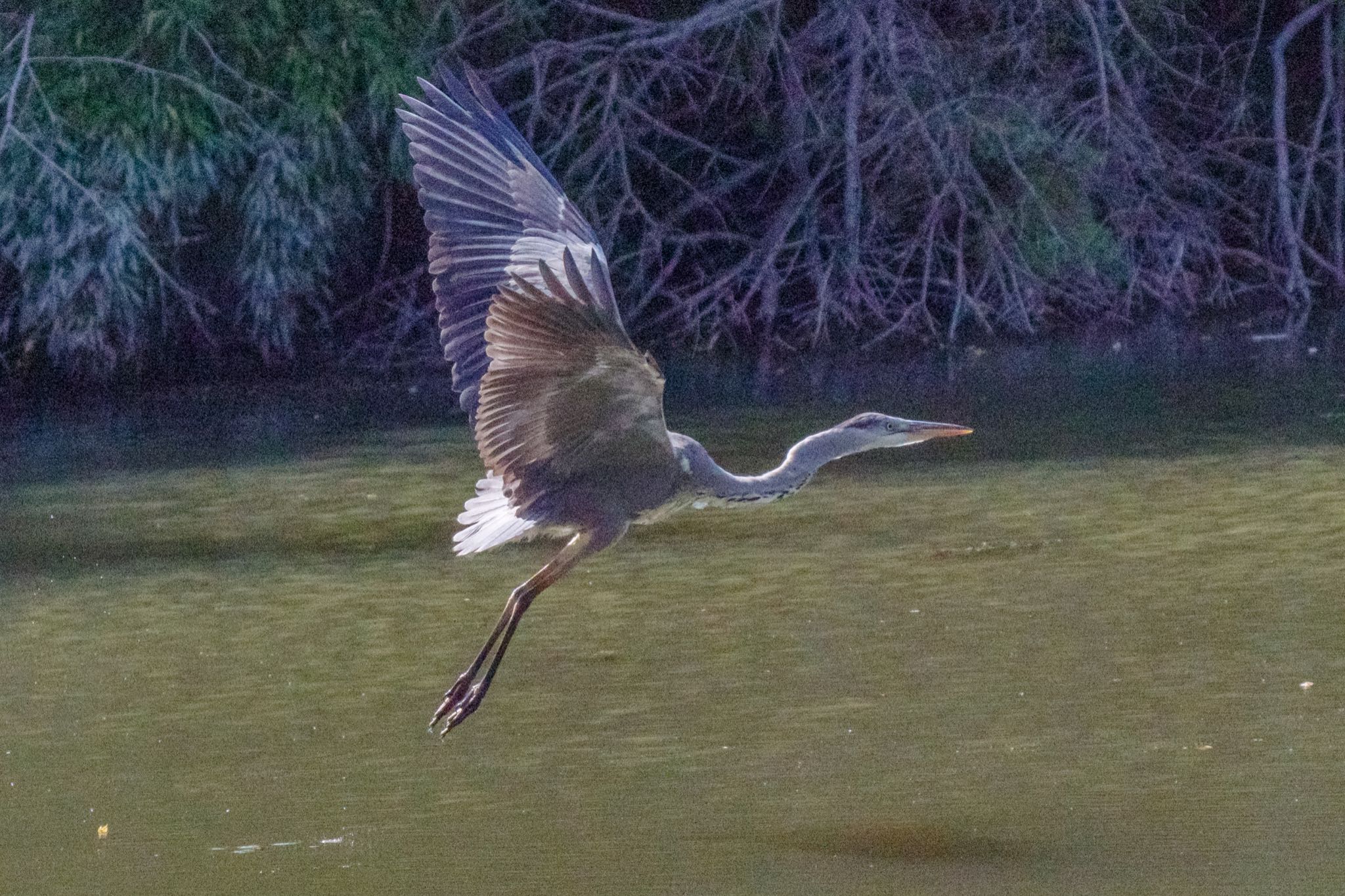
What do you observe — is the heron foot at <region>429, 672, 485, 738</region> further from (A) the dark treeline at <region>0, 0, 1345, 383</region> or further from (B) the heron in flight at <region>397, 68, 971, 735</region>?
(A) the dark treeline at <region>0, 0, 1345, 383</region>

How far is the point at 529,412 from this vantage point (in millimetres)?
5797

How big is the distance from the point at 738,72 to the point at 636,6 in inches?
43.0

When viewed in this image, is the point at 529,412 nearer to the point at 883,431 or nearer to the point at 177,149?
the point at 883,431

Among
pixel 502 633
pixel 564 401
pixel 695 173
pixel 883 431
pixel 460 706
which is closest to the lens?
pixel 564 401

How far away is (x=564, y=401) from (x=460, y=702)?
85 cm

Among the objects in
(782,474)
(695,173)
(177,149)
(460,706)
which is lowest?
(460,706)

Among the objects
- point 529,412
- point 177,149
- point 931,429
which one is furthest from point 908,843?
point 177,149

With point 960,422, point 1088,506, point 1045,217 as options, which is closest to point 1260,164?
point 1045,217

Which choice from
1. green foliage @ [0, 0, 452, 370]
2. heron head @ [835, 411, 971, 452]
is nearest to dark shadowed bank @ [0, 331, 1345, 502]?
green foliage @ [0, 0, 452, 370]

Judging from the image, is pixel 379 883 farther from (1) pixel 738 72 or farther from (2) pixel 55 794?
(1) pixel 738 72

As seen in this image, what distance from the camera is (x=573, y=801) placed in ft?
17.7

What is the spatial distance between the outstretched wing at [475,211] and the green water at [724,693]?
3.37 ft

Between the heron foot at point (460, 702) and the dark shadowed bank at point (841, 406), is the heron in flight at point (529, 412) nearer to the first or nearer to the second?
the heron foot at point (460, 702)

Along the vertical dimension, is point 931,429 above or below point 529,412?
below
